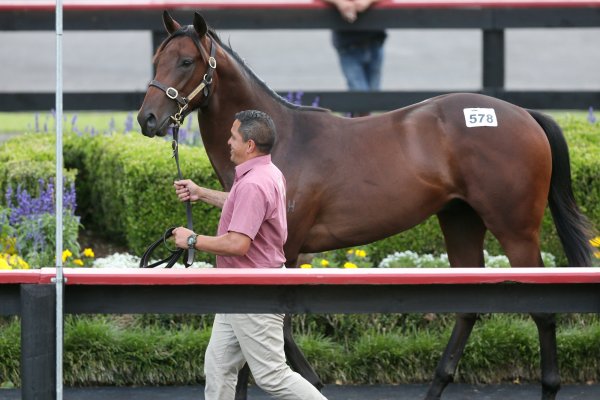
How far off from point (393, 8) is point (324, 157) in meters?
4.07

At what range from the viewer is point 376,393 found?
732 cm

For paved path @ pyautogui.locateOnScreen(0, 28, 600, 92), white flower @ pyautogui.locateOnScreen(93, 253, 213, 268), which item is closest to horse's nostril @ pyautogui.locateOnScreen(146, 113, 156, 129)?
white flower @ pyautogui.locateOnScreen(93, 253, 213, 268)

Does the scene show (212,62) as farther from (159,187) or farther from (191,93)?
(159,187)

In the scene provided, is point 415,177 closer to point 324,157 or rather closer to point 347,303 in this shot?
point 324,157

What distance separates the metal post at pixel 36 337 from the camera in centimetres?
507

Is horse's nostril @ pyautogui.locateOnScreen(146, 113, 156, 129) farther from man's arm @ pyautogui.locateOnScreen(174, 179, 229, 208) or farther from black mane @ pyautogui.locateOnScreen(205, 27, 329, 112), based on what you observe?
black mane @ pyautogui.locateOnScreen(205, 27, 329, 112)

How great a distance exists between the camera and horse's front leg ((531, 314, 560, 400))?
680 centimetres

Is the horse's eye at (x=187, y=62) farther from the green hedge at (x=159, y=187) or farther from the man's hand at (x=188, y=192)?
the green hedge at (x=159, y=187)

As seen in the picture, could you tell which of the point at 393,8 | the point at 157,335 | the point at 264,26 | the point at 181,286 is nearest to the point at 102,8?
the point at 264,26

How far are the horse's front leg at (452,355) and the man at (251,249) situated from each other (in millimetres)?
1580

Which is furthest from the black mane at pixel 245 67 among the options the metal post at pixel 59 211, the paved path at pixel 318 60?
the paved path at pixel 318 60

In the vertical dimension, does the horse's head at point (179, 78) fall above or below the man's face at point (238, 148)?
above

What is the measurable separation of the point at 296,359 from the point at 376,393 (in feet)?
2.54

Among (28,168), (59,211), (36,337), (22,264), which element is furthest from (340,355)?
(59,211)
